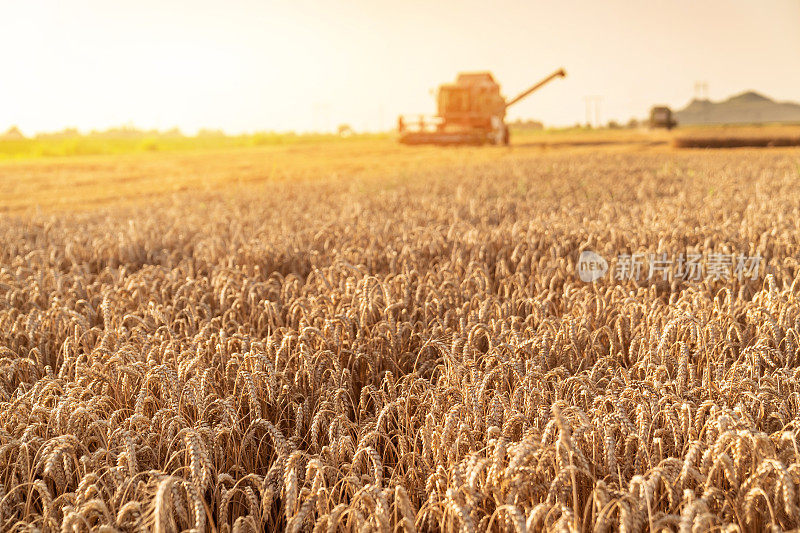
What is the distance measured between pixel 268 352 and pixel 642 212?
603 centimetres

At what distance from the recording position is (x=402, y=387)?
2.87m

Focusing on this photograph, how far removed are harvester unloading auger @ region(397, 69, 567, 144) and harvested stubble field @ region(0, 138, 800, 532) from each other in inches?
804

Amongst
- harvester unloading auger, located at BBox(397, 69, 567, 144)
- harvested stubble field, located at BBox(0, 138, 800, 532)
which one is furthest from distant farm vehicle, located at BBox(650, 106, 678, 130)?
harvested stubble field, located at BBox(0, 138, 800, 532)

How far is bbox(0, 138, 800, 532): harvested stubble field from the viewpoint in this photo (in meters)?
1.99

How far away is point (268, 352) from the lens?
3.30m

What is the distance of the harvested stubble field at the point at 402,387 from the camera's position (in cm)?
199

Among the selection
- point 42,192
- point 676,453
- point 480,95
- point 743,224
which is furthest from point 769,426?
point 480,95

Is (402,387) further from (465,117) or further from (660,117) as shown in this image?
(660,117)

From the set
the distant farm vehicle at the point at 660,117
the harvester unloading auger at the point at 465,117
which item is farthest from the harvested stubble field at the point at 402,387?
the distant farm vehicle at the point at 660,117

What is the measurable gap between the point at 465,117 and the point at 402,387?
26034 mm

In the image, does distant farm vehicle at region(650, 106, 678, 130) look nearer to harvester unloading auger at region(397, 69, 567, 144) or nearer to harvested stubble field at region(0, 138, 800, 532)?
harvester unloading auger at region(397, 69, 567, 144)

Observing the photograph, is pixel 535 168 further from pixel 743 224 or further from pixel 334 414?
pixel 334 414

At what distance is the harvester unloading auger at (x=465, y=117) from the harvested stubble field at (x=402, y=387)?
20.4m

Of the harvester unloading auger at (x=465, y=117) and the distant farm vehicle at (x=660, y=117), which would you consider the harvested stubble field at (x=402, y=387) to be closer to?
the harvester unloading auger at (x=465, y=117)
